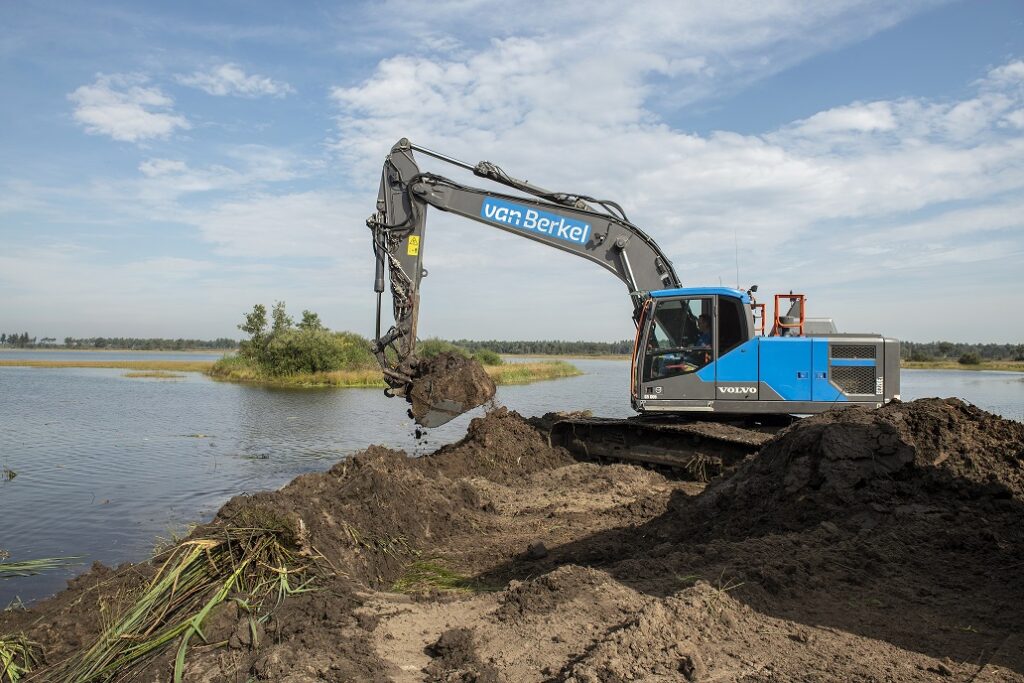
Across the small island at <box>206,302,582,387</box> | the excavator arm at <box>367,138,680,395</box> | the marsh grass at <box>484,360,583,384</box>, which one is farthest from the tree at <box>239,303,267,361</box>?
the excavator arm at <box>367,138,680,395</box>

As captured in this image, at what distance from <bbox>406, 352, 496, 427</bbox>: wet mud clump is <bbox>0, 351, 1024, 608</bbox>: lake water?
247 cm

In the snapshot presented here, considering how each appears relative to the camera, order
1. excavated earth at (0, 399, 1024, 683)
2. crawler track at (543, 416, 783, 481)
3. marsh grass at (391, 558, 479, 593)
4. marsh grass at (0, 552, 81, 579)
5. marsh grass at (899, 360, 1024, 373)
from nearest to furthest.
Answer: excavated earth at (0, 399, 1024, 683), marsh grass at (391, 558, 479, 593), marsh grass at (0, 552, 81, 579), crawler track at (543, 416, 783, 481), marsh grass at (899, 360, 1024, 373)

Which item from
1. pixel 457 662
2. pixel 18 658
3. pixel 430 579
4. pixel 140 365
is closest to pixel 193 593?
pixel 18 658

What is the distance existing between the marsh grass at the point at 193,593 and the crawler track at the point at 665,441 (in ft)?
21.0

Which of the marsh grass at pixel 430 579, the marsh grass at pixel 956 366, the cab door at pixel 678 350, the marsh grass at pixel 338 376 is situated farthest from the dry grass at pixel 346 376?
the marsh grass at pixel 956 366

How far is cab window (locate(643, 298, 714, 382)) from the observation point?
10.6 metres

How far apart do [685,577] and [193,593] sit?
10.3ft

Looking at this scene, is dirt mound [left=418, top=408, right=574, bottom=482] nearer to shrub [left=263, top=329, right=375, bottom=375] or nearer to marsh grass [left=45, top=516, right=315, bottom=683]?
marsh grass [left=45, top=516, right=315, bottom=683]

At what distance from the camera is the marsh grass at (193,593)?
442 centimetres

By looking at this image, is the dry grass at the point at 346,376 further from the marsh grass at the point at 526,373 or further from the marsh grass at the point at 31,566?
the marsh grass at the point at 31,566

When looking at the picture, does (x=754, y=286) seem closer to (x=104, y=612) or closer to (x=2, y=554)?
(x=104, y=612)

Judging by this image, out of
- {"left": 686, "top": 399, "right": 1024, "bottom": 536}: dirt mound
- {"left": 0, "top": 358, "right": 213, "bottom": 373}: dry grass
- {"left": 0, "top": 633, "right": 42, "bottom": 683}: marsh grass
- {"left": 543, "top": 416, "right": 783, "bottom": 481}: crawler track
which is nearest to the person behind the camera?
{"left": 0, "top": 633, "right": 42, "bottom": 683}: marsh grass

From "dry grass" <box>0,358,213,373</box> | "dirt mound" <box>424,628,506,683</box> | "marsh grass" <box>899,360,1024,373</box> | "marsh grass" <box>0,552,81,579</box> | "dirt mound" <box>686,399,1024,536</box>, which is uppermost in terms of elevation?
"marsh grass" <box>899,360,1024,373</box>

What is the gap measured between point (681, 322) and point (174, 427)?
12749 millimetres
